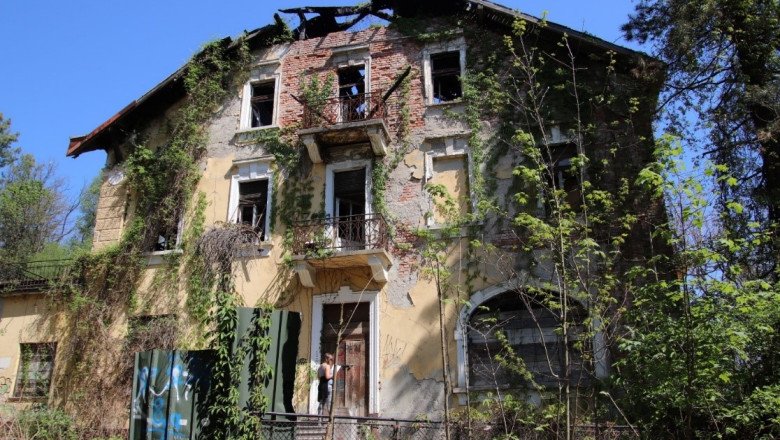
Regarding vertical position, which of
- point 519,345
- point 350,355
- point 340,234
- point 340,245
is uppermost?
point 340,234

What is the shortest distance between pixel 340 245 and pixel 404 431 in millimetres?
4031

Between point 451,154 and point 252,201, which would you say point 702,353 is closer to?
point 451,154

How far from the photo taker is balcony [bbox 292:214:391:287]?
1333 cm

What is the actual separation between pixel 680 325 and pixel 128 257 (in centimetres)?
1224

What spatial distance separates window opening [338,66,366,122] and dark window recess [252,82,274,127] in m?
1.91

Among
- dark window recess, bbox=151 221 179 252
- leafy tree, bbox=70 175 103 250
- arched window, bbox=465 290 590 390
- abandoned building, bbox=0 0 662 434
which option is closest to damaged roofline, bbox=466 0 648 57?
abandoned building, bbox=0 0 662 434

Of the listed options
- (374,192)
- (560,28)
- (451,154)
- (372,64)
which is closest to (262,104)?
(372,64)

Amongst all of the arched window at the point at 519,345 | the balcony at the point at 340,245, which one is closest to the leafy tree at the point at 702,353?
the arched window at the point at 519,345

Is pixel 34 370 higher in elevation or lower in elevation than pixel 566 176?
lower

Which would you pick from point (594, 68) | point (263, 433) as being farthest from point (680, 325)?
point (594, 68)

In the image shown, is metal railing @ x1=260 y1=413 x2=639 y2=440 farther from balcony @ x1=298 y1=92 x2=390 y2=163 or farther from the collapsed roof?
the collapsed roof

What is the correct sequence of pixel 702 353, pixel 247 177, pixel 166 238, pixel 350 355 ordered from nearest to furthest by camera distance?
pixel 702 353 → pixel 350 355 → pixel 247 177 → pixel 166 238

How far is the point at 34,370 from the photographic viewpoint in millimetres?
15211

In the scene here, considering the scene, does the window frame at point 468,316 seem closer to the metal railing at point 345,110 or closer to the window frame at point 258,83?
the metal railing at point 345,110
